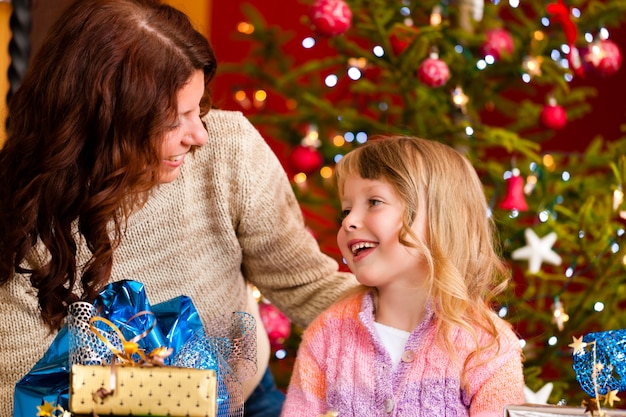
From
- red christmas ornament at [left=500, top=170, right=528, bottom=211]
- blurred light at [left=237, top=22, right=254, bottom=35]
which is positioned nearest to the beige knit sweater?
red christmas ornament at [left=500, top=170, right=528, bottom=211]

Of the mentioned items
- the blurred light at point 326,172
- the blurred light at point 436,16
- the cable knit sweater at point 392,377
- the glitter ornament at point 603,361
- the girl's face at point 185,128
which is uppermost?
the blurred light at point 436,16

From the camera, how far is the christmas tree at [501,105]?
6.92 feet

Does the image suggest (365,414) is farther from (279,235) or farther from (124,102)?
(124,102)

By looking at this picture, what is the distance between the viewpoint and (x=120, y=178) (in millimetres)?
1356

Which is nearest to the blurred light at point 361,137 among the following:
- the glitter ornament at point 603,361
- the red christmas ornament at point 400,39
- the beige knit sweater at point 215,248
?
the red christmas ornament at point 400,39

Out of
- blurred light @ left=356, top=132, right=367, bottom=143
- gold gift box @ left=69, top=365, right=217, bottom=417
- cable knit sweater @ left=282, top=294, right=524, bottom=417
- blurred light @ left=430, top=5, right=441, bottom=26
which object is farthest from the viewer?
blurred light @ left=356, top=132, right=367, bottom=143

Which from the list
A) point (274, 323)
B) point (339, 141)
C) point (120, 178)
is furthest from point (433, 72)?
point (120, 178)

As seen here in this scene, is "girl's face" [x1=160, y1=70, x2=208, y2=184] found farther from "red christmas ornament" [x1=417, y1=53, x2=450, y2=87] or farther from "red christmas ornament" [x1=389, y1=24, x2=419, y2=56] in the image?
"red christmas ornament" [x1=389, y1=24, x2=419, y2=56]

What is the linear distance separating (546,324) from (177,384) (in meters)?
1.57

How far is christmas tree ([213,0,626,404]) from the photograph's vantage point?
2.11 metres

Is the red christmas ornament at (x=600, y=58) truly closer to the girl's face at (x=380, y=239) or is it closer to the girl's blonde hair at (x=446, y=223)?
the girl's blonde hair at (x=446, y=223)

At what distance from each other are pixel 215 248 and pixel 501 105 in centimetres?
133

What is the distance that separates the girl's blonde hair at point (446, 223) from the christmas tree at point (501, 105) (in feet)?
2.01

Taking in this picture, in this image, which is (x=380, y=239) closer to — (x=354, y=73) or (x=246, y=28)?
(x=354, y=73)
